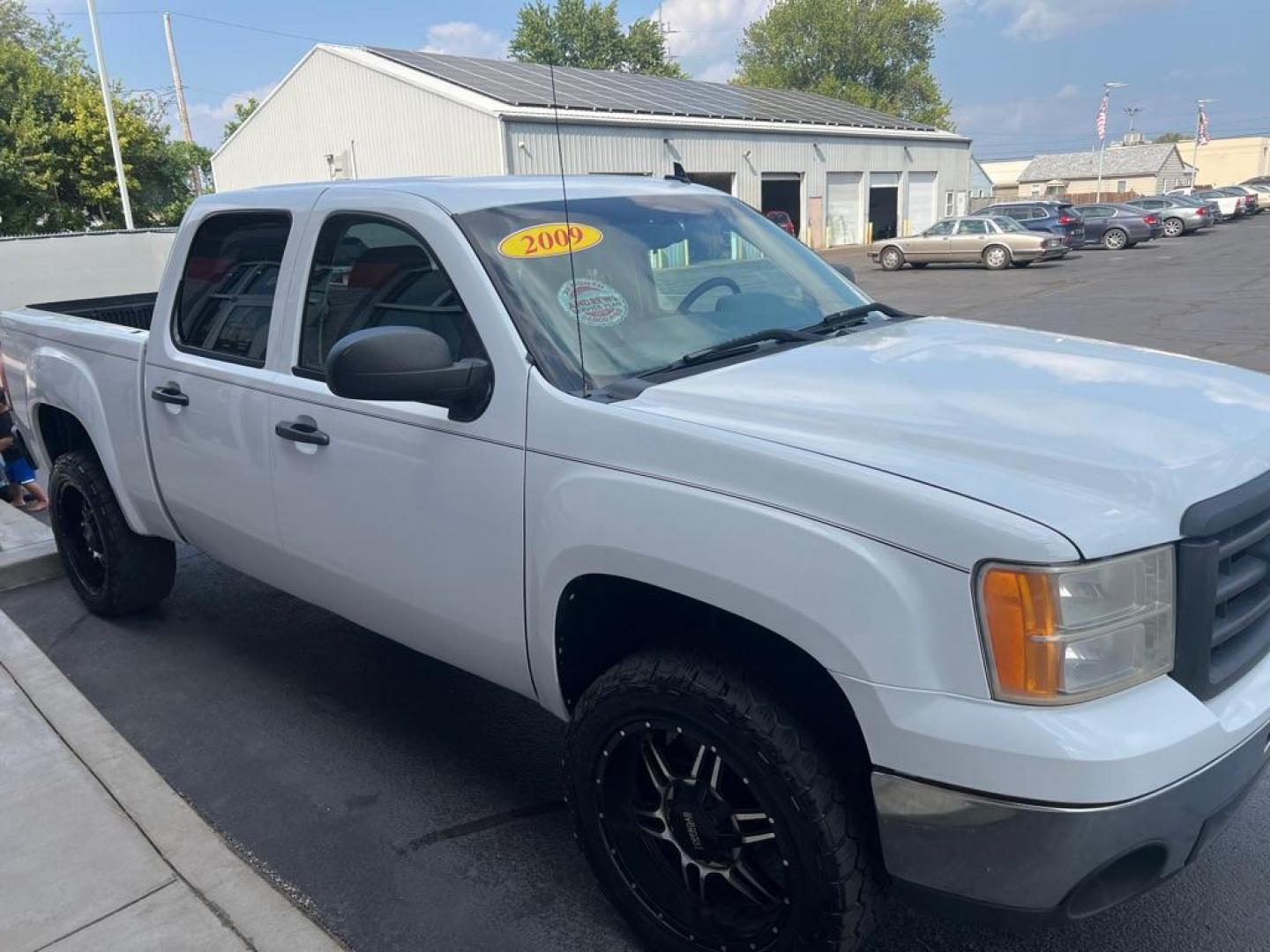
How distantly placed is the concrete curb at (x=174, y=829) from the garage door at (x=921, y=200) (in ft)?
153

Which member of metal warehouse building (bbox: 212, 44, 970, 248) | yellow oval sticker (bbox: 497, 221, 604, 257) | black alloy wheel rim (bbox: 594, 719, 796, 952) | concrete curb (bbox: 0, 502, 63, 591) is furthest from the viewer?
metal warehouse building (bbox: 212, 44, 970, 248)

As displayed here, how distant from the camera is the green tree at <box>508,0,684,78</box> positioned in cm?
6675

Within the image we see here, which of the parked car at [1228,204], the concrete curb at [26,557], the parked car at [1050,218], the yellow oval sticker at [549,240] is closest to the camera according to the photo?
the yellow oval sticker at [549,240]

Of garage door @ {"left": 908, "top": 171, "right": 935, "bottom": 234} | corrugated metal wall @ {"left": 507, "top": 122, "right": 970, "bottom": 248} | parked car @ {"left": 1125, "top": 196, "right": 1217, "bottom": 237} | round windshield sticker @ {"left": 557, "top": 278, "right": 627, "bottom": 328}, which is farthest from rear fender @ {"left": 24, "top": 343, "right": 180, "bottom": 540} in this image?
garage door @ {"left": 908, "top": 171, "right": 935, "bottom": 234}

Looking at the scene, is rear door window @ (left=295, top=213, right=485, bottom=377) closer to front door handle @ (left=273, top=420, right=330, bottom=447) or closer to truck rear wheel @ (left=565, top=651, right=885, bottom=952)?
front door handle @ (left=273, top=420, right=330, bottom=447)

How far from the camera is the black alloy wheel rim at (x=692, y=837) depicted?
2.28 meters

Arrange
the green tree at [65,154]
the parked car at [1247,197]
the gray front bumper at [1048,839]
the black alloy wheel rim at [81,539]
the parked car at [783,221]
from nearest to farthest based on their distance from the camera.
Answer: the gray front bumper at [1048,839], the parked car at [783,221], the black alloy wheel rim at [81,539], the green tree at [65,154], the parked car at [1247,197]

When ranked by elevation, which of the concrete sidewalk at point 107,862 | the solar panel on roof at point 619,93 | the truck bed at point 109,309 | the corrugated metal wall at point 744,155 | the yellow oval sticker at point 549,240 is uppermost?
the solar panel on roof at point 619,93

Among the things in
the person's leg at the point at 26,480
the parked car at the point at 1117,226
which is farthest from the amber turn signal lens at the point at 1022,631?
the parked car at the point at 1117,226

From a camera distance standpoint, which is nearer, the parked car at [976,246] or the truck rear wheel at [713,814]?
the truck rear wheel at [713,814]

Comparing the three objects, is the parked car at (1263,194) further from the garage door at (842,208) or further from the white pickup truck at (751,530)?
the white pickup truck at (751,530)

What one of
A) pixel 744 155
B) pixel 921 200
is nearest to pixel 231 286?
pixel 744 155

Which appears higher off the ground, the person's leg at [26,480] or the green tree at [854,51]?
the green tree at [854,51]

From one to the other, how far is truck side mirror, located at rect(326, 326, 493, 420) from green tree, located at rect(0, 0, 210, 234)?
123ft
